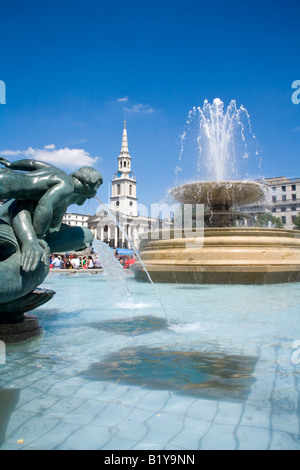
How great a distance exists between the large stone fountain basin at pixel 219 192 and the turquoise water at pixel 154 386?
7.90 meters

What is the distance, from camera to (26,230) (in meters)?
3.21

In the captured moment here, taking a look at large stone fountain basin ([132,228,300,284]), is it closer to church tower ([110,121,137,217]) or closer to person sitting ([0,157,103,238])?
person sitting ([0,157,103,238])

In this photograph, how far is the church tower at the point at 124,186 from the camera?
122125mm

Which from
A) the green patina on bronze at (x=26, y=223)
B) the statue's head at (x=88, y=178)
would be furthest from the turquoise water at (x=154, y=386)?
the statue's head at (x=88, y=178)

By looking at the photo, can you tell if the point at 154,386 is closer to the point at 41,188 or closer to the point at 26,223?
the point at 26,223

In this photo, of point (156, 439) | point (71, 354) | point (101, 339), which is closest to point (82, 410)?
point (156, 439)

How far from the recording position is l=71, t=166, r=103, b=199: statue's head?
3.76 m

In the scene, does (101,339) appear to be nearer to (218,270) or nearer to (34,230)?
(34,230)

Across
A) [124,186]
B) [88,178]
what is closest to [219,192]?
[88,178]

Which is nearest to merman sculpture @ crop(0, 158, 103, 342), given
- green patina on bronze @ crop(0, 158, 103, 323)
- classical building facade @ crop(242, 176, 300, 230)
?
green patina on bronze @ crop(0, 158, 103, 323)

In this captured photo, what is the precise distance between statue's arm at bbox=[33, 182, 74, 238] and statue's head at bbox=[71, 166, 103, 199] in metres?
0.38

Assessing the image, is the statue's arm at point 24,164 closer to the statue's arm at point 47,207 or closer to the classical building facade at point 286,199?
the statue's arm at point 47,207

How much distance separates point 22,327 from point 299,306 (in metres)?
4.04
